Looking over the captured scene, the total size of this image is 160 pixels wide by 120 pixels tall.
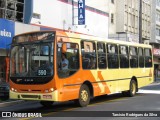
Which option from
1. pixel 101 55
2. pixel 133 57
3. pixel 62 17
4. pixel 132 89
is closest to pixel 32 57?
pixel 101 55

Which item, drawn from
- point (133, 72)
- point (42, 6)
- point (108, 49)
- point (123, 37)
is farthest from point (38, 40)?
point (123, 37)

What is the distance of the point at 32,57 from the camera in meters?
13.7

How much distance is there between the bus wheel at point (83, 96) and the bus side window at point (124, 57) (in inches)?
144

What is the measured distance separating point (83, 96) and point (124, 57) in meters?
4.48

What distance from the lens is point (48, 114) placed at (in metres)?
12.9

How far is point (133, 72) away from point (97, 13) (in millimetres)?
20106

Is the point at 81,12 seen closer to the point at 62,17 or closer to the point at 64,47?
the point at 62,17

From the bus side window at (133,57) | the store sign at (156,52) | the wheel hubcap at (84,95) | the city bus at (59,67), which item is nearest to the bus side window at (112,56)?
the city bus at (59,67)

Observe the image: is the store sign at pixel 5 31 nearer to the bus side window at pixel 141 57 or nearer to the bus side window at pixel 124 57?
the bus side window at pixel 141 57

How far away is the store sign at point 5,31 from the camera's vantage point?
25.2 metres

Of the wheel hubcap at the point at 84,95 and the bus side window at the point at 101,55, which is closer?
the wheel hubcap at the point at 84,95

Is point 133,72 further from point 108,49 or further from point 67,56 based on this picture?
point 67,56

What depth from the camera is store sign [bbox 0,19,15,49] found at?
Answer: 2517cm

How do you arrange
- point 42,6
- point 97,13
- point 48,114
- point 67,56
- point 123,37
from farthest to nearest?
point 123,37
point 97,13
point 42,6
point 67,56
point 48,114
